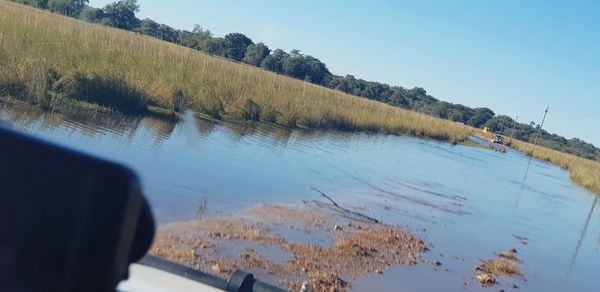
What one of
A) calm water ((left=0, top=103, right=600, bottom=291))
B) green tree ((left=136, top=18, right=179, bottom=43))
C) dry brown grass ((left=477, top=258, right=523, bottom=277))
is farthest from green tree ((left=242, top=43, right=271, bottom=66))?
dry brown grass ((left=477, top=258, right=523, bottom=277))

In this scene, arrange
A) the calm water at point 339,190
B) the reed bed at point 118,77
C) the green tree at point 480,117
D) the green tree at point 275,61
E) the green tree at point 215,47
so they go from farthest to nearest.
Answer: the green tree at point 480,117 < the green tree at point 275,61 < the green tree at point 215,47 < the reed bed at point 118,77 < the calm water at point 339,190

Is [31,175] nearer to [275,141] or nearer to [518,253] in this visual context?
[518,253]

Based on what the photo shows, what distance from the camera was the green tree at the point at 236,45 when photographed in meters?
66.0

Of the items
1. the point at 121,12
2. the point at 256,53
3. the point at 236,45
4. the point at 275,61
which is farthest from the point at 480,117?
the point at 121,12

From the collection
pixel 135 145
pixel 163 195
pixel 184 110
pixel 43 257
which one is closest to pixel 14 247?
pixel 43 257

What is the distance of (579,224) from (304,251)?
45.0ft

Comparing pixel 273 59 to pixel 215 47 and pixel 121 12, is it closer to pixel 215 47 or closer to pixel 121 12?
pixel 215 47

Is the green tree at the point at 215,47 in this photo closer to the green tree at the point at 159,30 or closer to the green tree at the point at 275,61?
the green tree at the point at 159,30

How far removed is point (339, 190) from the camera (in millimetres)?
11844

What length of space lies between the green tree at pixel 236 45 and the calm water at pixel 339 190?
4862cm

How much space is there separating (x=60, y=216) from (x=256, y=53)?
75.0 meters

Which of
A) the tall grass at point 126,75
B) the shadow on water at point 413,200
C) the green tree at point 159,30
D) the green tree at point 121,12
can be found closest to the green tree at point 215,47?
the green tree at point 159,30

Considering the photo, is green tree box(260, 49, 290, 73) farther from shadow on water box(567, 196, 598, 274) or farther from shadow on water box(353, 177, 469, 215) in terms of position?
shadow on water box(353, 177, 469, 215)

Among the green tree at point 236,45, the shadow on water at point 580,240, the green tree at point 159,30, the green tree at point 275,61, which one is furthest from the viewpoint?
the green tree at point 275,61
